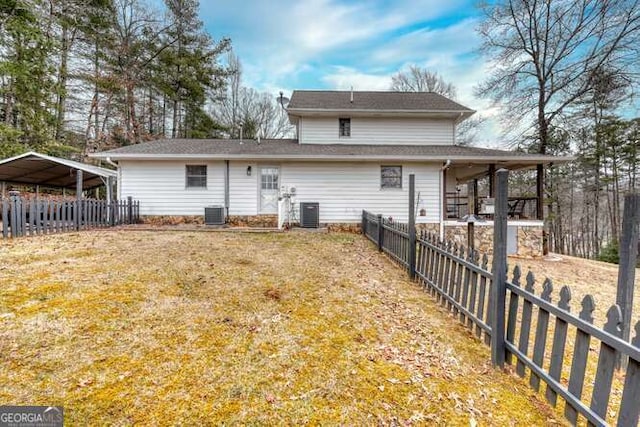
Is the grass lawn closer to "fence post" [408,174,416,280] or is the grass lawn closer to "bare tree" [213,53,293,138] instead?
A: "fence post" [408,174,416,280]

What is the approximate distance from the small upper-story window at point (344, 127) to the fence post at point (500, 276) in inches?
423

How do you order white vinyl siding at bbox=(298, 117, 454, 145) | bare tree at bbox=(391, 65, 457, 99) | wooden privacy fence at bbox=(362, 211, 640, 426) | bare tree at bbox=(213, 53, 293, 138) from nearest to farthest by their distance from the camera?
wooden privacy fence at bbox=(362, 211, 640, 426) < white vinyl siding at bbox=(298, 117, 454, 145) < bare tree at bbox=(391, 65, 457, 99) < bare tree at bbox=(213, 53, 293, 138)

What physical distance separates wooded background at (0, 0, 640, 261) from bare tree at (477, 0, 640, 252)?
42 millimetres

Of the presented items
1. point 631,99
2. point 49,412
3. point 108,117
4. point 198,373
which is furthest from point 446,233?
point 108,117

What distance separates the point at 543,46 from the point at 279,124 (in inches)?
720

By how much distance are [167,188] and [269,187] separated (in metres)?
3.98

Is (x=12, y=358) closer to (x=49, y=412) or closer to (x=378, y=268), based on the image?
(x=49, y=412)

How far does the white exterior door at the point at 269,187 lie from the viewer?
11094mm

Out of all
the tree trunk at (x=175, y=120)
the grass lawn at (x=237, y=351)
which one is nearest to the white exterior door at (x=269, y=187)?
the grass lawn at (x=237, y=351)

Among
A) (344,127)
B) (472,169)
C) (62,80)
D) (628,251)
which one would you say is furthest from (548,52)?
(62,80)

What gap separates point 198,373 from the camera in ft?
7.13

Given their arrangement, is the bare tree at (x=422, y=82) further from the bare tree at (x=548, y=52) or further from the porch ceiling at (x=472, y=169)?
the porch ceiling at (x=472, y=169)

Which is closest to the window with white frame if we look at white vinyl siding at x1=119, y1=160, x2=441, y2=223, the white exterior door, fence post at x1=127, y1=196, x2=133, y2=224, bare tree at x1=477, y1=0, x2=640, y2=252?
white vinyl siding at x1=119, y1=160, x2=441, y2=223

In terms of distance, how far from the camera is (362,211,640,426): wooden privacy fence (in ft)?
5.14
